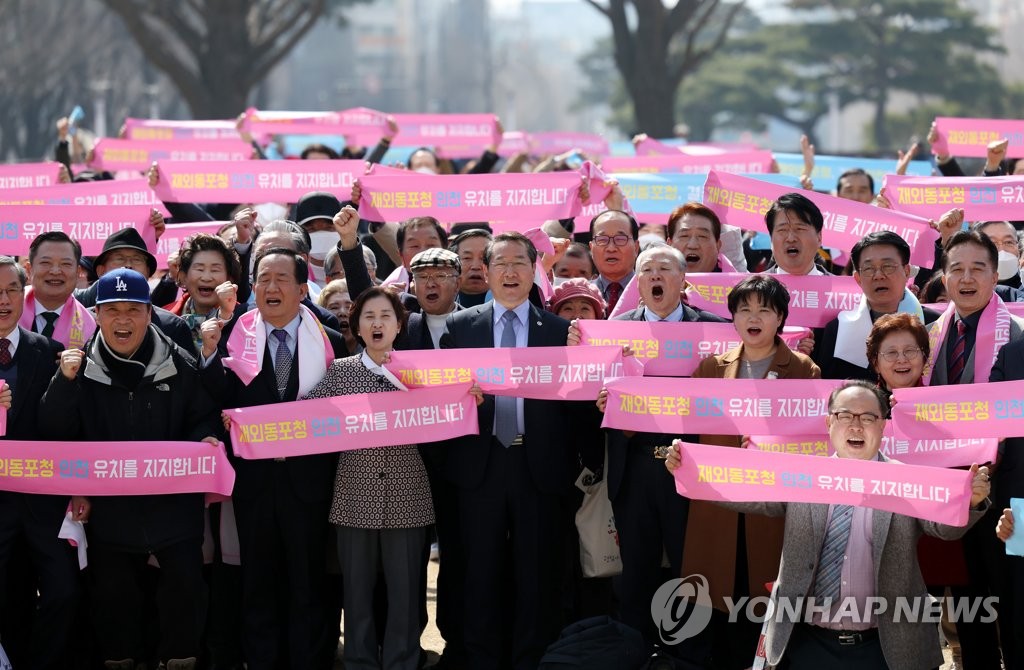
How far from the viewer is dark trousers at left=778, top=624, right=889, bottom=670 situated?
6020 mm

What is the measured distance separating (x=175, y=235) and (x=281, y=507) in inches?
110

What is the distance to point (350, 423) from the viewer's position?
22.6ft

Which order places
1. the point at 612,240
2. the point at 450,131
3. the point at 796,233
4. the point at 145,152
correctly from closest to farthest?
the point at 796,233, the point at 612,240, the point at 145,152, the point at 450,131

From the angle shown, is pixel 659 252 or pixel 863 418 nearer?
pixel 863 418

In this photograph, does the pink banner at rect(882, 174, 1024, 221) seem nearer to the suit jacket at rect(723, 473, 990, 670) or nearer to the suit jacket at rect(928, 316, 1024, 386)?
the suit jacket at rect(928, 316, 1024, 386)

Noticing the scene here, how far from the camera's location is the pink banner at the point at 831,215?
8234mm

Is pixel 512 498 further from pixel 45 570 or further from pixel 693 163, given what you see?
pixel 693 163

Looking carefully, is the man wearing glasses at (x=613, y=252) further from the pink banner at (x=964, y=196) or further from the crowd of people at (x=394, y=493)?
the pink banner at (x=964, y=196)

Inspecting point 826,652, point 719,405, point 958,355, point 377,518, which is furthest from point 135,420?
point 958,355

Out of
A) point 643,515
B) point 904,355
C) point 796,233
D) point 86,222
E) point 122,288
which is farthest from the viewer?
point 86,222

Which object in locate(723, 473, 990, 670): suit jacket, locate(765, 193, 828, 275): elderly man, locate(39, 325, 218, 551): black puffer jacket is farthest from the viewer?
locate(765, 193, 828, 275): elderly man


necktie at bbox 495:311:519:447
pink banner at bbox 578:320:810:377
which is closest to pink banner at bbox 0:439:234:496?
necktie at bbox 495:311:519:447

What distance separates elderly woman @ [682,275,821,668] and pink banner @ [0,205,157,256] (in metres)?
3.83

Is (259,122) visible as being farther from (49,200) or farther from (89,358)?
(89,358)
